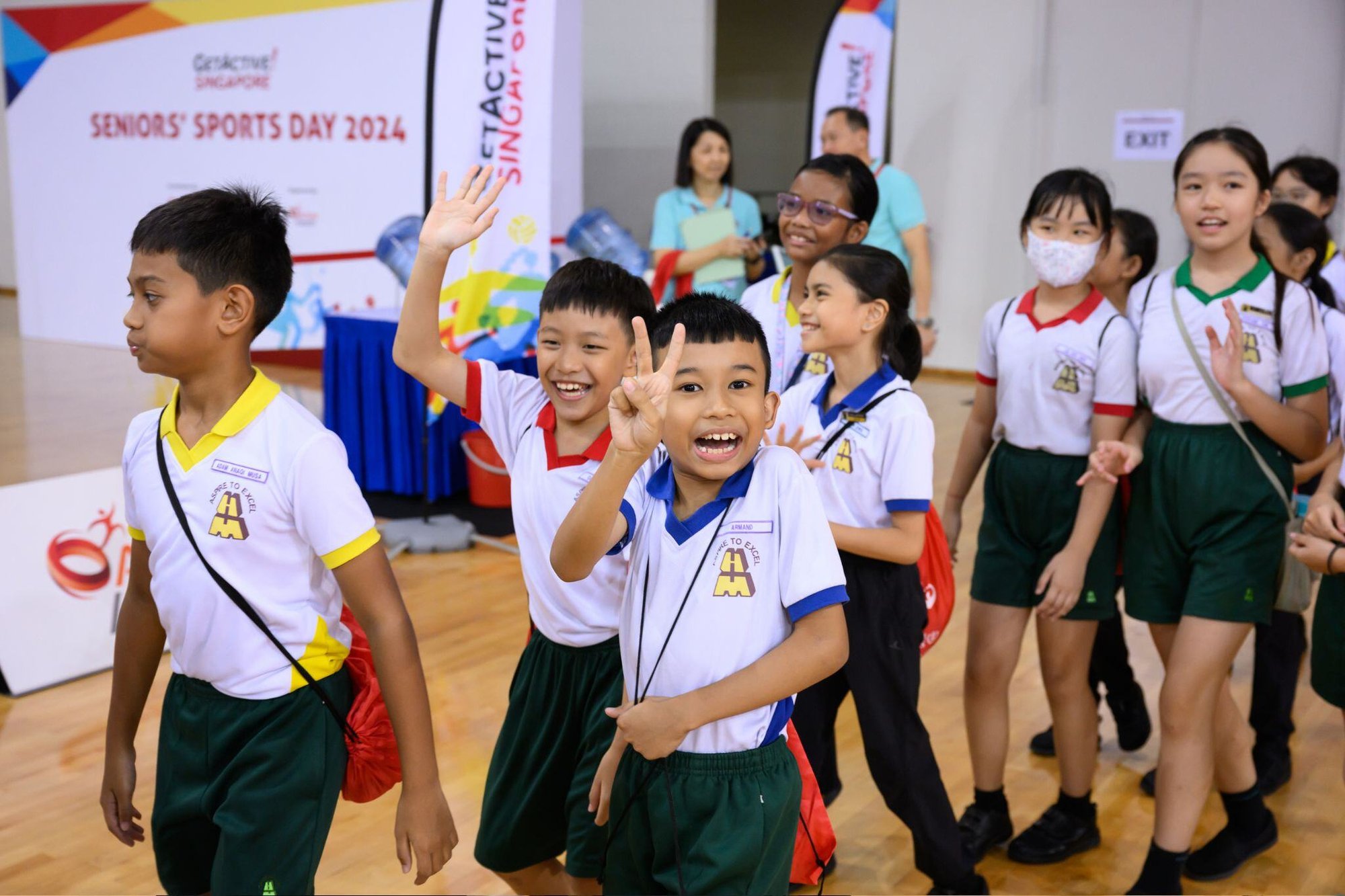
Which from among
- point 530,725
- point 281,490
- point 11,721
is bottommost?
point 11,721

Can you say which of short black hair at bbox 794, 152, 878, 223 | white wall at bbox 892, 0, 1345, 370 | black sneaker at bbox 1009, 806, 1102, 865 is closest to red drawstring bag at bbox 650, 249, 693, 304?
short black hair at bbox 794, 152, 878, 223

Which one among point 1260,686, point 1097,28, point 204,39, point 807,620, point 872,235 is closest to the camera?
point 807,620

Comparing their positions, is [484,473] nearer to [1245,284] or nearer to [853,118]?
[853,118]

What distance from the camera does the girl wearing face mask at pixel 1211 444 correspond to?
2508mm

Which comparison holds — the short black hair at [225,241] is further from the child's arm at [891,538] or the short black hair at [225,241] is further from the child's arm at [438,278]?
the child's arm at [891,538]

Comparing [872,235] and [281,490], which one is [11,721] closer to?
[281,490]

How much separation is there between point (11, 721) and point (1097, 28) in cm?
820

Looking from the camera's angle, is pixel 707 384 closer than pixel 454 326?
Yes

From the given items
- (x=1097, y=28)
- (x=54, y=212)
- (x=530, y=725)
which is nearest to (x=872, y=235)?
(x=530, y=725)

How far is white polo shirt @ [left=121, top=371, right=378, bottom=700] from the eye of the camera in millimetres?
1647

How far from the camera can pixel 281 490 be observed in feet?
5.41

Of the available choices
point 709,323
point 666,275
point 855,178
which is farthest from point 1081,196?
point 666,275

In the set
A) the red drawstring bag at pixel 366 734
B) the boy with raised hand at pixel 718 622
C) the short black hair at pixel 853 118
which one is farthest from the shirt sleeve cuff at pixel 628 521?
the short black hair at pixel 853 118

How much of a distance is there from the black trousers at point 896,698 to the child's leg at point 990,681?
0.36 metres
